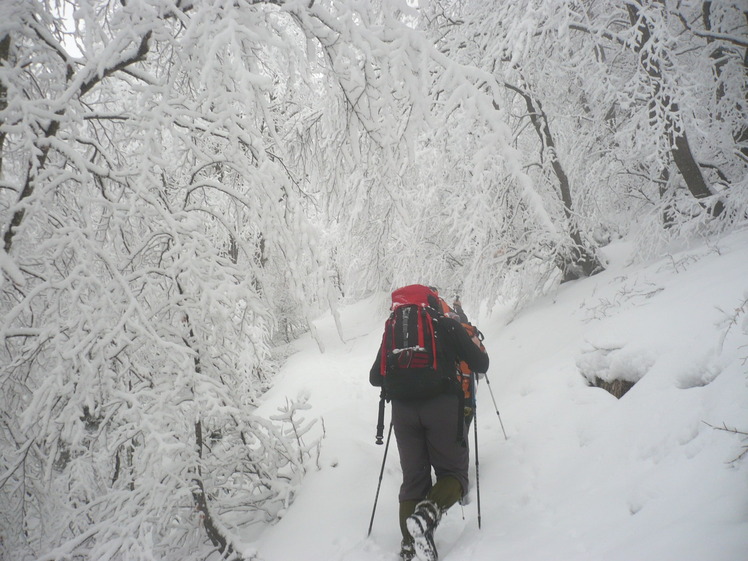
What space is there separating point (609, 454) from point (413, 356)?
5.68 feet

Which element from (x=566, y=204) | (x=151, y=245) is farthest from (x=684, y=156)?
(x=151, y=245)

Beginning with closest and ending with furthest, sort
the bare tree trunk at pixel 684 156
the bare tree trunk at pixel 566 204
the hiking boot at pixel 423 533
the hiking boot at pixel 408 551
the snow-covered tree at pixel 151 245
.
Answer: the snow-covered tree at pixel 151 245
the hiking boot at pixel 423 533
the hiking boot at pixel 408 551
the bare tree trunk at pixel 684 156
the bare tree trunk at pixel 566 204

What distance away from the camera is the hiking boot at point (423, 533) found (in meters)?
2.53

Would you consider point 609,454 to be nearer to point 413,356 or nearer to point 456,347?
point 456,347

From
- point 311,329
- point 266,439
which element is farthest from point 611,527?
point 266,439

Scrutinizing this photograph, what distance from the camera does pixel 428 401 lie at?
9.78 feet

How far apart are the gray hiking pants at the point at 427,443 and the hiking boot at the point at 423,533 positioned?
317 millimetres

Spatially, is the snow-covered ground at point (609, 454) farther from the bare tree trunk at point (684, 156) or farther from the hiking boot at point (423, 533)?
the bare tree trunk at point (684, 156)

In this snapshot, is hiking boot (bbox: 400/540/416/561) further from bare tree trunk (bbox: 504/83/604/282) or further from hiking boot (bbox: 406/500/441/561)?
bare tree trunk (bbox: 504/83/604/282)

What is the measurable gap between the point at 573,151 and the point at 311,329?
24.8 ft

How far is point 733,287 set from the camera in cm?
384

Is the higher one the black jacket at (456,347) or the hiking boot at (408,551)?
the black jacket at (456,347)

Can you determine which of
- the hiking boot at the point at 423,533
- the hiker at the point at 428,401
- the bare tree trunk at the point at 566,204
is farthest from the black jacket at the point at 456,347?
the bare tree trunk at the point at 566,204

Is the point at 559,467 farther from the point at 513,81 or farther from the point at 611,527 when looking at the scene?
the point at 513,81
